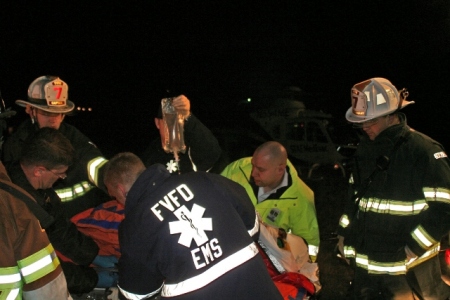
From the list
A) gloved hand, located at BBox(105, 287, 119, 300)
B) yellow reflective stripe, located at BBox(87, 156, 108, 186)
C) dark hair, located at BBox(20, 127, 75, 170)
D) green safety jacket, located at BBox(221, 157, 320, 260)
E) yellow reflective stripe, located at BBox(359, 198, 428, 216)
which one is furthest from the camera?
yellow reflective stripe, located at BBox(87, 156, 108, 186)

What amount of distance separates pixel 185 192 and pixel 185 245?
0.25 m

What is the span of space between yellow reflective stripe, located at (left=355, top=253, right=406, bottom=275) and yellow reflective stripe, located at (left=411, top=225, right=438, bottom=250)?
0.72 ft

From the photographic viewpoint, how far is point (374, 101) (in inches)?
149

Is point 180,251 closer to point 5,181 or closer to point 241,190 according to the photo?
point 241,190

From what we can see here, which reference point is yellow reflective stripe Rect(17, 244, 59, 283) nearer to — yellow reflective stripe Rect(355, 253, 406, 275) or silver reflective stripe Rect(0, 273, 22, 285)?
silver reflective stripe Rect(0, 273, 22, 285)

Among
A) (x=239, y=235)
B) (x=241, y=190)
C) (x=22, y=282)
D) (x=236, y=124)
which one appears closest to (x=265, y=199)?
(x=241, y=190)

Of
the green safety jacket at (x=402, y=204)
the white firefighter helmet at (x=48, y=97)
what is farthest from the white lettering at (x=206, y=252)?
the white firefighter helmet at (x=48, y=97)

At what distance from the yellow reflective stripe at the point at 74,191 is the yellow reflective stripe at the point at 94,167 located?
131 millimetres

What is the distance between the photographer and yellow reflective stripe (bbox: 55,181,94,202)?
414 cm

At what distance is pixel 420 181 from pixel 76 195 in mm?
2656

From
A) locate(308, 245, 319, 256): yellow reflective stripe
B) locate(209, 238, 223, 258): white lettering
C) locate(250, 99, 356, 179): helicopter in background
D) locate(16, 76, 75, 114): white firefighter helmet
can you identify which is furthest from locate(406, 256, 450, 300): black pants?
locate(250, 99, 356, 179): helicopter in background

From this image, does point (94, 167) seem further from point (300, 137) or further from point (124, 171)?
point (300, 137)

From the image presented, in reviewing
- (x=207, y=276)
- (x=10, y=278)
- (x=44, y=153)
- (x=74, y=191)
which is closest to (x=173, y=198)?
(x=207, y=276)

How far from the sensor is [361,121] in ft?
12.3
